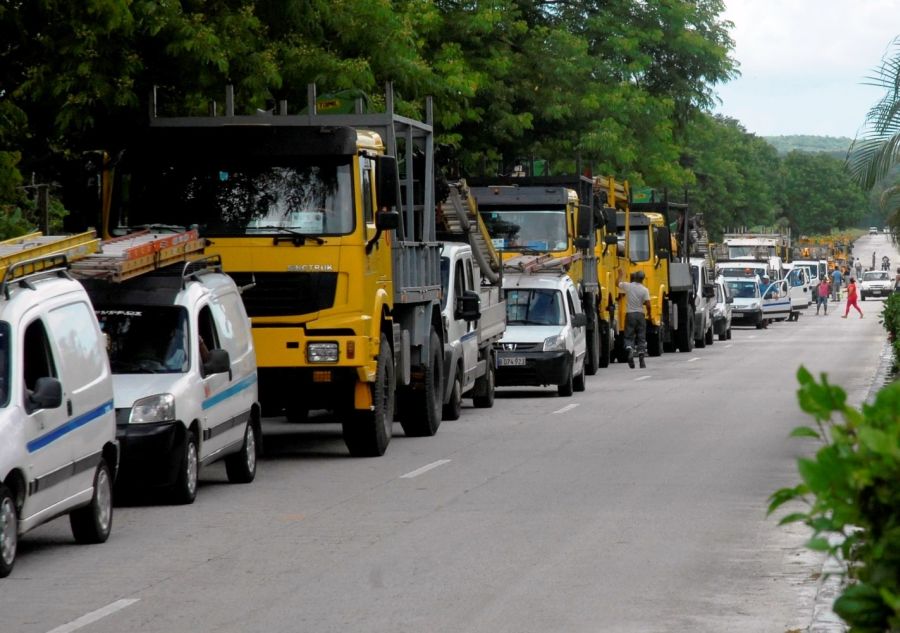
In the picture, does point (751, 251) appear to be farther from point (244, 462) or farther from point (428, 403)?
point (244, 462)

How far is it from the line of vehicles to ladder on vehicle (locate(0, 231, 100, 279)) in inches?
1.0

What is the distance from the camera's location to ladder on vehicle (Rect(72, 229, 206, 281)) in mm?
13797

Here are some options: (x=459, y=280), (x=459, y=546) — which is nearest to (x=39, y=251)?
(x=459, y=546)

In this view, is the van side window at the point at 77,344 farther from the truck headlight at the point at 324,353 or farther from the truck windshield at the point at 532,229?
the truck windshield at the point at 532,229

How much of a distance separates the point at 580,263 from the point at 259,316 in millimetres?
15870

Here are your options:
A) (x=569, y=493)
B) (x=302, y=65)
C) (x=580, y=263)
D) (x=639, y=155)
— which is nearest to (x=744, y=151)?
(x=639, y=155)

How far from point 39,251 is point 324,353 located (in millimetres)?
5210

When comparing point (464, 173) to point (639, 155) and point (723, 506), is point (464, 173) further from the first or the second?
point (723, 506)

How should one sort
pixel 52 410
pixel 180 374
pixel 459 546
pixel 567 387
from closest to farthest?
1. pixel 52 410
2. pixel 459 546
3. pixel 180 374
4. pixel 567 387

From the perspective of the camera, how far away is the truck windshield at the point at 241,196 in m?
17.1

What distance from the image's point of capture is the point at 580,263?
32.4 meters

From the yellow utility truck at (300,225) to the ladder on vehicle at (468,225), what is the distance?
718cm

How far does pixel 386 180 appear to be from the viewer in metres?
17.4

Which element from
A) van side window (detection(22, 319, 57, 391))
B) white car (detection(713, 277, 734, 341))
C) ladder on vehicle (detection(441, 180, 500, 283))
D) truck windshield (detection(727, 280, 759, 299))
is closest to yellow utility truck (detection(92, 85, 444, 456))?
van side window (detection(22, 319, 57, 391))
